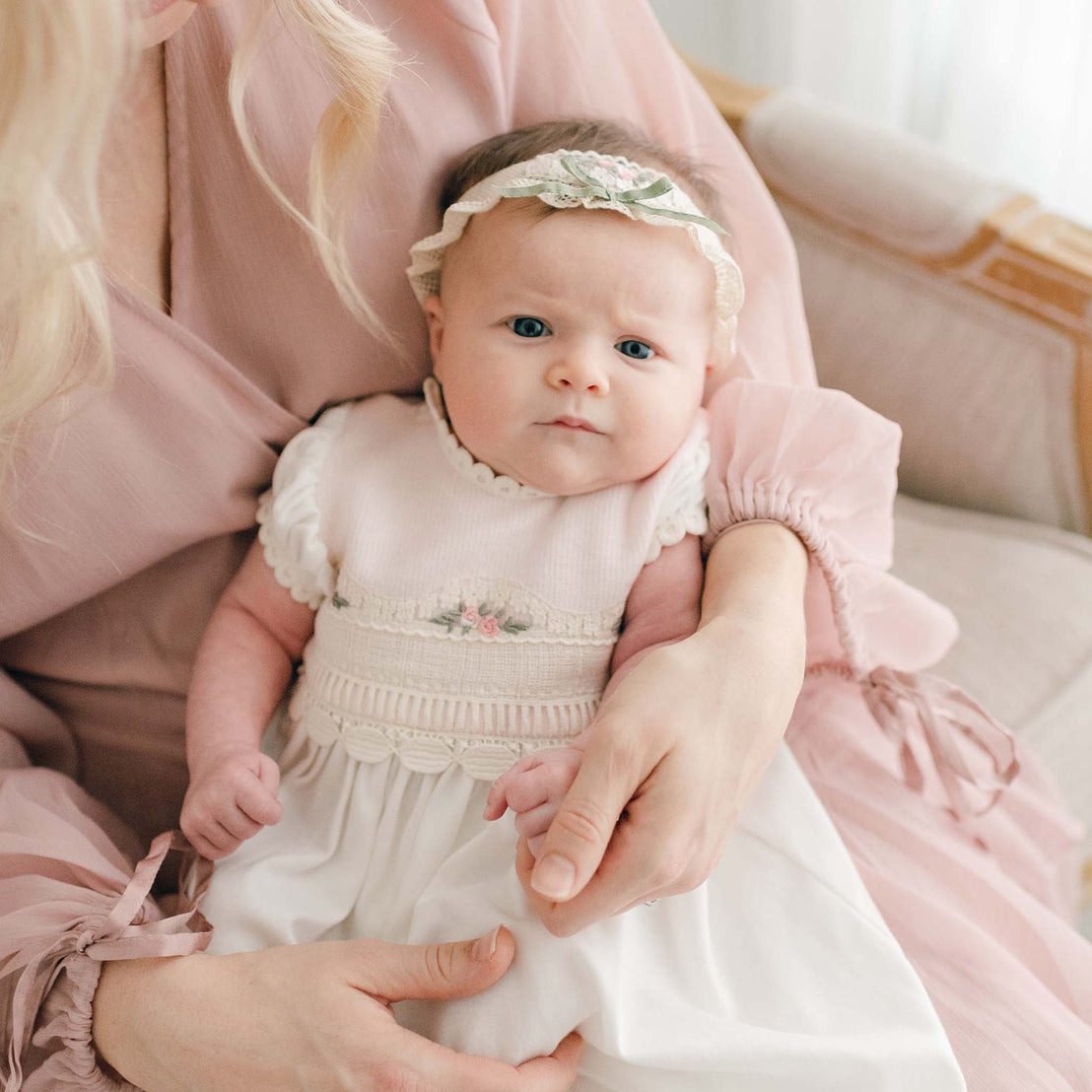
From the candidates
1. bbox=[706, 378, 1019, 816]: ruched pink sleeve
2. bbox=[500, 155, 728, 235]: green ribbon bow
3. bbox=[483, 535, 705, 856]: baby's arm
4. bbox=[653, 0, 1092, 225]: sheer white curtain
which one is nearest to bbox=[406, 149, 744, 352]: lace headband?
bbox=[500, 155, 728, 235]: green ribbon bow

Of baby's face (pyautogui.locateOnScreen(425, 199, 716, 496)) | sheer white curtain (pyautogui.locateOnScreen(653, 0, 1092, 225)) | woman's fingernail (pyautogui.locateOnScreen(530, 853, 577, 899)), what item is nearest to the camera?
woman's fingernail (pyautogui.locateOnScreen(530, 853, 577, 899))

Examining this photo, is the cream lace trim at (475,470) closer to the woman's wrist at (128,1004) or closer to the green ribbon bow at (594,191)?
the green ribbon bow at (594,191)

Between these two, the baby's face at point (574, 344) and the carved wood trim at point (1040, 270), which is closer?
the baby's face at point (574, 344)

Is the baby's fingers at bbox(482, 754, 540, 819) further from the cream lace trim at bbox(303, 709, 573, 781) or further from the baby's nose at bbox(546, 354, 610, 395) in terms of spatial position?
the baby's nose at bbox(546, 354, 610, 395)

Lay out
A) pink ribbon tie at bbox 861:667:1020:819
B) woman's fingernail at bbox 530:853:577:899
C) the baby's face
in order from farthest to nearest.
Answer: pink ribbon tie at bbox 861:667:1020:819, the baby's face, woman's fingernail at bbox 530:853:577:899

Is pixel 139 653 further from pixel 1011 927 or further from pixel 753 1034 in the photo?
pixel 1011 927

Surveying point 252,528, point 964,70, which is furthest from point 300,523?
point 964,70

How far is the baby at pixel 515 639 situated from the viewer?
28.8 inches

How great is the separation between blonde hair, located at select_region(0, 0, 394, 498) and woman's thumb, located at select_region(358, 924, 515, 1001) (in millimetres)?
438

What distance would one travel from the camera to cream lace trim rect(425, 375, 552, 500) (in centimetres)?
87

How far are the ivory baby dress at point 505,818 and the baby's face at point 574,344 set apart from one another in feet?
0.15

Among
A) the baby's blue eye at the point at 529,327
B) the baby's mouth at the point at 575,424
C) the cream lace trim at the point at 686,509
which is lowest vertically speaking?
the cream lace trim at the point at 686,509

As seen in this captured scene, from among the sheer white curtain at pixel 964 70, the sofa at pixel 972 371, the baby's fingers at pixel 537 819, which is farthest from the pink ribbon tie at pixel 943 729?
the sheer white curtain at pixel 964 70

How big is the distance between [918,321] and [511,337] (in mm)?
642
